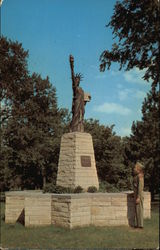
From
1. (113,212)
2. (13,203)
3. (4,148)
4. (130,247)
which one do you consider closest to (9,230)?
(13,203)

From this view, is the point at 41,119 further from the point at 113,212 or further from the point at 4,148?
the point at 113,212

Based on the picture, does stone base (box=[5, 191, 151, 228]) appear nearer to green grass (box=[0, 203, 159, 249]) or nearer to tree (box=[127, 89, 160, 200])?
green grass (box=[0, 203, 159, 249])

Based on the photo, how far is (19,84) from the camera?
2606 centimetres

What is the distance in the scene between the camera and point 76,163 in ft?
45.4

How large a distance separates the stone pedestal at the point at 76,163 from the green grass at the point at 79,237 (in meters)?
2.66

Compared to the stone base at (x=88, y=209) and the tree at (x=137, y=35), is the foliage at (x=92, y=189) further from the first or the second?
the tree at (x=137, y=35)

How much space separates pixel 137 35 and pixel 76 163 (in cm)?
635

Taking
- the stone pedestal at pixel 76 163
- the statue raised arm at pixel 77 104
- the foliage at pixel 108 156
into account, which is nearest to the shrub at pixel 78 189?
the stone pedestal at pixel 76 163

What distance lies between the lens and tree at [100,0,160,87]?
908 centimetres

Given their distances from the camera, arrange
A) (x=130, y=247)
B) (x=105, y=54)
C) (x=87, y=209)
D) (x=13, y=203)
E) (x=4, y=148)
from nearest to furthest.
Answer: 1. (x=130, y=247)
2. (x=105, y=54)
3. (x=87, y=209)
4. (x=13, y=203)
5. (x=4, y=148)

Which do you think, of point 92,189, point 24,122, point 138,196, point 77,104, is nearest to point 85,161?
point 92,189

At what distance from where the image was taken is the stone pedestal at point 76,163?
45.1ft

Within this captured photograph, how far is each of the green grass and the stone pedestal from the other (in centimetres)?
266

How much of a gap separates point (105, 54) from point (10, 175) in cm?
1928
